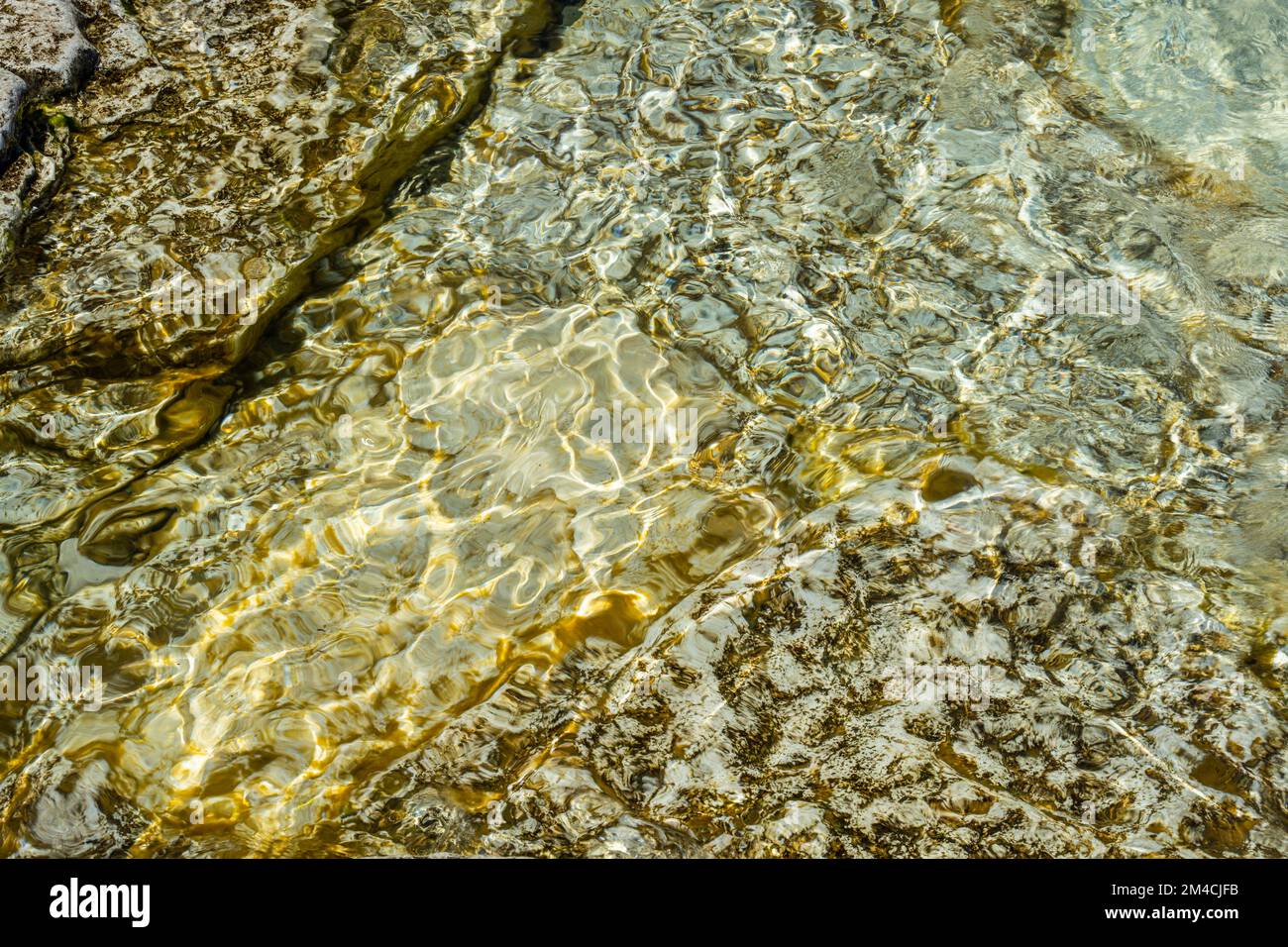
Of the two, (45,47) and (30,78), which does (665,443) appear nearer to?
(30,78)

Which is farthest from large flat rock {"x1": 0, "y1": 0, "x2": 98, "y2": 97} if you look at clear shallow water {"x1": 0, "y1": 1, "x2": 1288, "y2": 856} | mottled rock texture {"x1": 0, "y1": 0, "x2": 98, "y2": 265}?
clear shallow water {"x1": 0, "y1": 1, "x2": 1288, "y2": 856}

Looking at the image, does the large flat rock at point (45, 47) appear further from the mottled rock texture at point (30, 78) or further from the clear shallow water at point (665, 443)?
the clear shallow water at point (665, 443)

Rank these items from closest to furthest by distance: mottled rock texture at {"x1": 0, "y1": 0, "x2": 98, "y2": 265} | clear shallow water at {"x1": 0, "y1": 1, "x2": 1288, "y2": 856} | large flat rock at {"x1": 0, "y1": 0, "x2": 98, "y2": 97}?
1. clear shallow water at {"x1": 0, "y1": 1, "x2": 1288, "y2": 856}
2. mottled rock texture at {"x1": 0, "y1": 0, "x2": 98, "y2": 265}
3. large flat rock at {"x1": 0, "y1": 0, "x2": 98, "y2": 97}

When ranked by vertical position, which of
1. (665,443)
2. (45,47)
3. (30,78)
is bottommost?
(665,443)

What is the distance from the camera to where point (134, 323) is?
3824mm

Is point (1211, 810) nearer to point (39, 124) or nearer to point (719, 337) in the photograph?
point (719, 337)

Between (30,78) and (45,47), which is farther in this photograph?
(45,47)

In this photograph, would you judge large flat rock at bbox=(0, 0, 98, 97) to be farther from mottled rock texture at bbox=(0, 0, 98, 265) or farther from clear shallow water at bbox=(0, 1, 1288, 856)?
clear shallow water at bbox=(0, 1, 1288, 856)

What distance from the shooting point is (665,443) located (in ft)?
11.8

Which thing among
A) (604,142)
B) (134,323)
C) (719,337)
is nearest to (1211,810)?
(719,337)

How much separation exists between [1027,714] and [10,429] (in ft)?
11.9

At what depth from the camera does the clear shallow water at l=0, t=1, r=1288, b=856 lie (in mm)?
2799

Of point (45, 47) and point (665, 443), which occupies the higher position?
point (45, 47)

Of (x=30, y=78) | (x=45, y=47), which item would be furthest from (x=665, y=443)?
(x=45, y=47)
